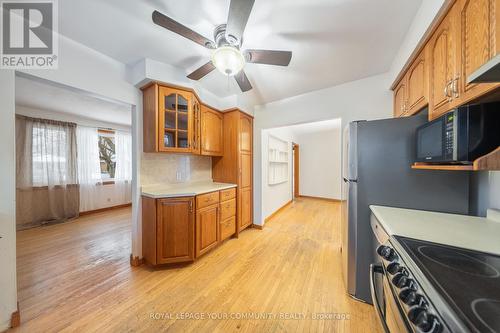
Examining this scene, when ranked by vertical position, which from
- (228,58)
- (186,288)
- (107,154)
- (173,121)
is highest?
(228,58)

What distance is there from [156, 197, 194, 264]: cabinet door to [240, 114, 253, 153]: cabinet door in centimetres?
135

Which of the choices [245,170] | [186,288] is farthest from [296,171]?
[186,288]

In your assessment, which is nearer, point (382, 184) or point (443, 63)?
point (443, 63)

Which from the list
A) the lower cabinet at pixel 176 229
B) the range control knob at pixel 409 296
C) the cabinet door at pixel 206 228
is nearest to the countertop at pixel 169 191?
the lower cabinet at pixel 176 229

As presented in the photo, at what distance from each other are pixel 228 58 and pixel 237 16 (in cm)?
27

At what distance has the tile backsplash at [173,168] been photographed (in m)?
2.18

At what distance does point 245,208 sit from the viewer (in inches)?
120

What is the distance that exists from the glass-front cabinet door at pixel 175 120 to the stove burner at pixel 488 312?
2.35 metres

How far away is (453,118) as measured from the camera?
85 cm

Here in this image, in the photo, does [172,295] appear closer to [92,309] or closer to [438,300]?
[92,309]

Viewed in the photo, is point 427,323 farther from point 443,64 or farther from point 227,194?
point 227,194

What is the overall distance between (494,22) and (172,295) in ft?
8.95

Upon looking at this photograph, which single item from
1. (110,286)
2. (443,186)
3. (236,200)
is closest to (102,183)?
(110,286)

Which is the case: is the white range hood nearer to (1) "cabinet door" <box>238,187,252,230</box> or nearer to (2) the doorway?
(1) "cabinet door" <box>238,187,252,230</box>
